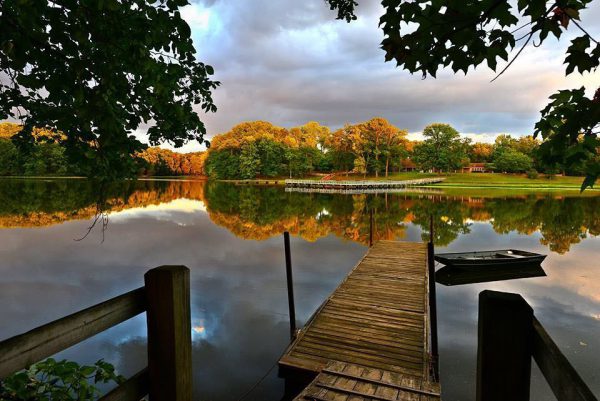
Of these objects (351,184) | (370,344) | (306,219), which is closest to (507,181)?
(351,184)

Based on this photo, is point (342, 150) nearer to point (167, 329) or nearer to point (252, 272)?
point (252, 272)

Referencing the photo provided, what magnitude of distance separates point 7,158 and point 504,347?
11236cm

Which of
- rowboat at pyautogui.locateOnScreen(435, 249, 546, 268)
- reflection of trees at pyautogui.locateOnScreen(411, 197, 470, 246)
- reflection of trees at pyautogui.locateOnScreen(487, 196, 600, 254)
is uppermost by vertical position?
rowboat at pyautogui.locateOnScreen(435, 249, 546, 268)

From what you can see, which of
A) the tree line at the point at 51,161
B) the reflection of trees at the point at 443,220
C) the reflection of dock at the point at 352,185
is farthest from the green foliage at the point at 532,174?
the tree line at the point at 51,161

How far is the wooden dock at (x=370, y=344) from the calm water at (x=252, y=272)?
1421 millimetres

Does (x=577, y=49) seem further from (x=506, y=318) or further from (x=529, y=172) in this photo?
(x=529, y=172)

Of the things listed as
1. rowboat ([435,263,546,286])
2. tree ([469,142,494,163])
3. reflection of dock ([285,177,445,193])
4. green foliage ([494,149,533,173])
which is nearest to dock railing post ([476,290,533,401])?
rowboat ([435,263,546,286])

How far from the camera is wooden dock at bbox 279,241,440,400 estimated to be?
517 centimetres

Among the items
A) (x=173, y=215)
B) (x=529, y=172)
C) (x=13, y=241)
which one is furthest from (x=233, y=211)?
(x=529, y=172)

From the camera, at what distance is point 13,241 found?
70.4ft

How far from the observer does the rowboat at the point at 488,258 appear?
54.1 ft

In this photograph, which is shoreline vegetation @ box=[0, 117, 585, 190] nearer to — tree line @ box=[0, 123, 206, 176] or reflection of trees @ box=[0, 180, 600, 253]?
tree line @ box=[0, 123, 206, 176]

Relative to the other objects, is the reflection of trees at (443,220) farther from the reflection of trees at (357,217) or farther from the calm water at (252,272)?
the calm water at (252,272)

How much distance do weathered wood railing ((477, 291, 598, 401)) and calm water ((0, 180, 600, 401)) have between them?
4045 mm
